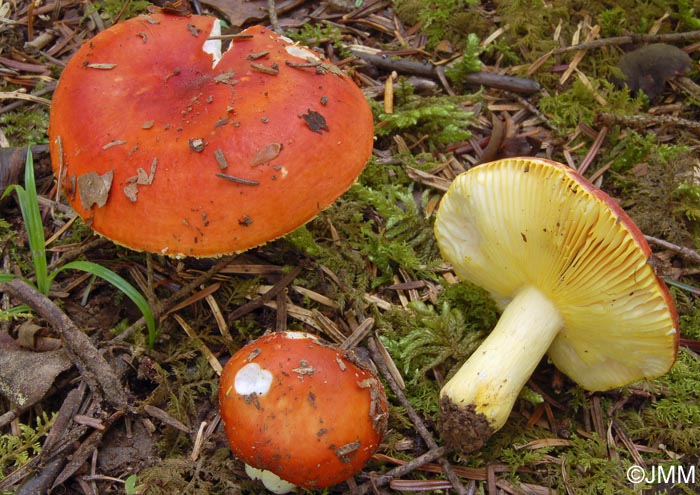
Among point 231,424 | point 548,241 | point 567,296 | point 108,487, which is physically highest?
point 548,241

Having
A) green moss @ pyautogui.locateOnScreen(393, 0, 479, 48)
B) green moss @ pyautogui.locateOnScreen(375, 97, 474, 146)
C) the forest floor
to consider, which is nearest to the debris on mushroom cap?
the forest floor

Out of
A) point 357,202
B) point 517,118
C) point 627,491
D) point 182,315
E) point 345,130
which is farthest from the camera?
point 517,118

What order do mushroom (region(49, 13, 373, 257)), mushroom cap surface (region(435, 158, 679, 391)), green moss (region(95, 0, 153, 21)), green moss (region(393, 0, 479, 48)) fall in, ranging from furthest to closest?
1. green moss (region(393, 0, 479, 48))
2. green moss (region(95, 0, 153, 21))
3. mushroom (region(49, 13, 373, 257))
4. mushroom cap surface (region(435, 158, 679, 391))

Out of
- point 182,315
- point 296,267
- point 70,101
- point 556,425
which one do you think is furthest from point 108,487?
point 556,425

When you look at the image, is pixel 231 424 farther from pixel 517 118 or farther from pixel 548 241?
pixel 517 118

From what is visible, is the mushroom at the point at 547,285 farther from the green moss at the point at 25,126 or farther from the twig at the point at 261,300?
the green moss at the point at 25,126

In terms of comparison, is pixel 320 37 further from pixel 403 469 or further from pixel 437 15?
pixel 403 469

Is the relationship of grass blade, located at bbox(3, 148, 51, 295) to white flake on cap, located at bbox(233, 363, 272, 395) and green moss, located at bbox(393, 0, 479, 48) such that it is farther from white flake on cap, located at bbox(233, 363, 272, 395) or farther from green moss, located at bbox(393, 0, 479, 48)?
green moss, located at bbox(393, 0, 479, 48)
